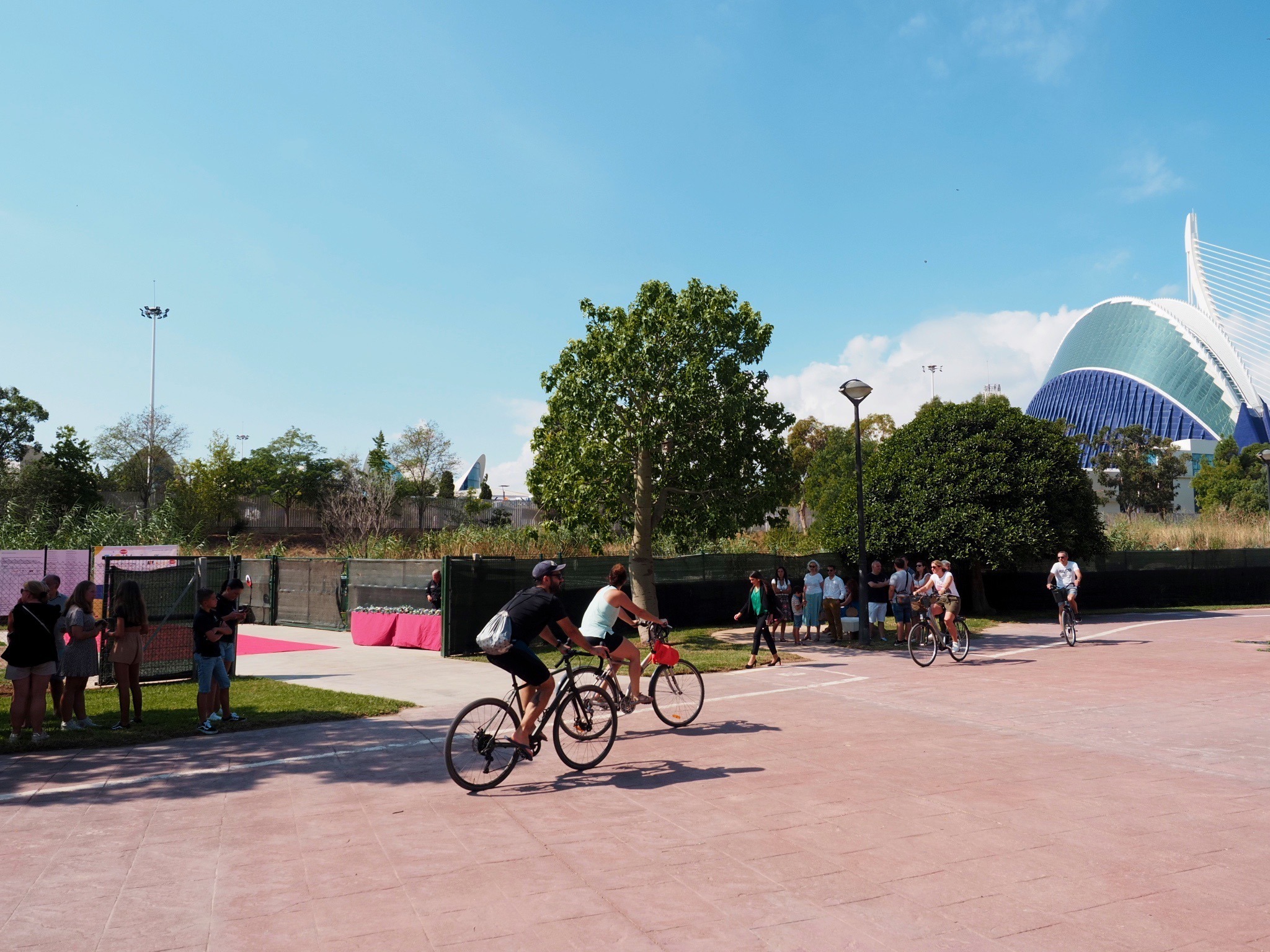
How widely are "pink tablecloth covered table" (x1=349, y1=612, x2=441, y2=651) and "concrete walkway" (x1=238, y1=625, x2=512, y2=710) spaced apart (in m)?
0.27

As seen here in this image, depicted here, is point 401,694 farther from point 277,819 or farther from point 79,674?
point 277,819

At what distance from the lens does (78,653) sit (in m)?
9.77

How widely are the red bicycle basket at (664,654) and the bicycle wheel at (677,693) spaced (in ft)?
0.82

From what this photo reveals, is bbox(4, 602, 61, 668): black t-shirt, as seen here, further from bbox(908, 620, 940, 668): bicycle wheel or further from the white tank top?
bbox(908, 620, 940, 668): bicycle wheel

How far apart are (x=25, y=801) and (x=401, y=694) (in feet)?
19.3

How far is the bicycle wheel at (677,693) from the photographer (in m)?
9.72

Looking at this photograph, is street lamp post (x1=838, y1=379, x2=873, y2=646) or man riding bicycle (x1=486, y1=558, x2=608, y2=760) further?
street lamp post (x1=838, y1=379, x2=873, y2=646)

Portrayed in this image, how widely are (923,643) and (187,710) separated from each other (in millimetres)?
11381

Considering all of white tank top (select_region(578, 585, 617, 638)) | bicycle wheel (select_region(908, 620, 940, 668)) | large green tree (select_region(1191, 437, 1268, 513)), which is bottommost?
bicycle wheel (select_region(908, 620, 940, 668))

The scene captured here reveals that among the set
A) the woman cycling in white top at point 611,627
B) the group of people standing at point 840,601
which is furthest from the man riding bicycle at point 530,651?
the group of people standing at point 840,601

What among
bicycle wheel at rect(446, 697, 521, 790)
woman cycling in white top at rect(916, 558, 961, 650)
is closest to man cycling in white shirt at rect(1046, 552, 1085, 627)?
woman cycling in white top at rect(916, 558, 961, 650)

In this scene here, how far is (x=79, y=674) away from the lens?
9719 mm

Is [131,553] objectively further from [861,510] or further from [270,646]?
[861,510]

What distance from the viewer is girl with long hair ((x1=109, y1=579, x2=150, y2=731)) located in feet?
32.3
